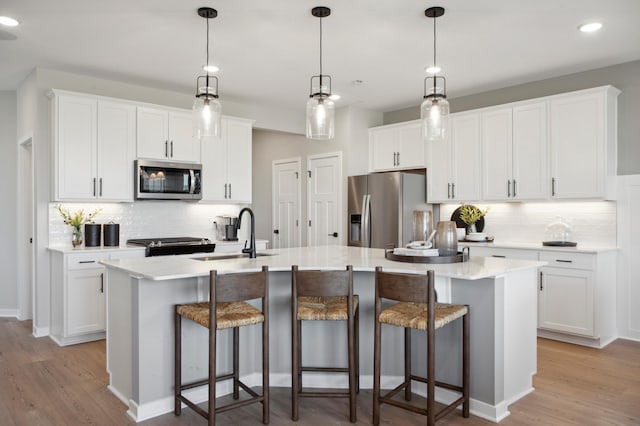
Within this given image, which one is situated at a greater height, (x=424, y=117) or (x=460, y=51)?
(x=460, y=51)

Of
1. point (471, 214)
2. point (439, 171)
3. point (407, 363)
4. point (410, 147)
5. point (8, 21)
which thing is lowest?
point (407, 363)

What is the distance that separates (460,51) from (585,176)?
5.75 ft

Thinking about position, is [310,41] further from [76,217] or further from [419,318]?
[76,217]

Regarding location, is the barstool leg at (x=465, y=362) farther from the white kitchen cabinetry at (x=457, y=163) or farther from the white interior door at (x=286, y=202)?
the white interior door at (x=286, y=202)

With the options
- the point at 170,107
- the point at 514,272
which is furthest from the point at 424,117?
the point at 170,107

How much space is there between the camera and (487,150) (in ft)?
17.7

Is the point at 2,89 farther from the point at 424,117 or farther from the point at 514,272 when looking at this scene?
the point at 514,272

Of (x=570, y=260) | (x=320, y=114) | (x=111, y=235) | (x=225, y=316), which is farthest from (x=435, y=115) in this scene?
(x=111, y=235)

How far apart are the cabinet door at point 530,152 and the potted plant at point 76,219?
4.54 metres

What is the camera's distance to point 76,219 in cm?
478

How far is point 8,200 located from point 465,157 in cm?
548

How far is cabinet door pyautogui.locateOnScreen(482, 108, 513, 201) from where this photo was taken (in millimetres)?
5207

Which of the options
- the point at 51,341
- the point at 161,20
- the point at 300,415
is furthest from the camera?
the point at 51,341

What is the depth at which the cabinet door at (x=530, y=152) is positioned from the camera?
16.1 feet
